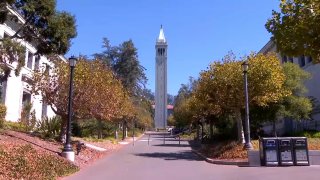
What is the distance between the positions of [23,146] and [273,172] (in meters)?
9.61

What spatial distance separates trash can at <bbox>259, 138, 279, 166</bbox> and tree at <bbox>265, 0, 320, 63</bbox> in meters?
9.28

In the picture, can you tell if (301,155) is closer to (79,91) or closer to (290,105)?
(79,91)

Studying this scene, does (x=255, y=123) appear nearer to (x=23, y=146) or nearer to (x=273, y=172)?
(x=273, y=172)

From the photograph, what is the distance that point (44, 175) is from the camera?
13.1 m

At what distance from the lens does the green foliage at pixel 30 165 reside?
40.6 feet

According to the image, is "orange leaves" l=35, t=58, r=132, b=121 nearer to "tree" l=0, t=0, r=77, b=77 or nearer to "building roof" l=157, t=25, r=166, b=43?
"tree" l=0, t=0, r=77, b=77

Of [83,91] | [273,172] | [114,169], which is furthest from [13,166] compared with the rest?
[83,91]

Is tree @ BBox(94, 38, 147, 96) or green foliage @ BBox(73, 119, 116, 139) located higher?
tree @ BBox(94, 38, 147, 96)

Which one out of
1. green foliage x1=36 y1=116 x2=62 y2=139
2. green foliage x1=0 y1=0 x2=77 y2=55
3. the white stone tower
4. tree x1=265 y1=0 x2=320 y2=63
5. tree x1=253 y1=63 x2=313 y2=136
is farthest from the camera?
the white stone tower

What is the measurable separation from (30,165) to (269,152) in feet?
33.3

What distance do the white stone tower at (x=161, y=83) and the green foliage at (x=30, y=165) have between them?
105 metres

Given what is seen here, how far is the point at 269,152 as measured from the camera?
18047mm

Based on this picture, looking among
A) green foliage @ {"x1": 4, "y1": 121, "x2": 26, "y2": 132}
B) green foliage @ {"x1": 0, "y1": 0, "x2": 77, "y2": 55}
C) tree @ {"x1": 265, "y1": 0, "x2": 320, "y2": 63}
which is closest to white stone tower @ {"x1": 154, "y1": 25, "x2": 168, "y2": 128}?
green foliage @ {"x1": 4, "y1": 121, "x2": 26, "y2": 132}

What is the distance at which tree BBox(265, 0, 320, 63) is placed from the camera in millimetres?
8773
